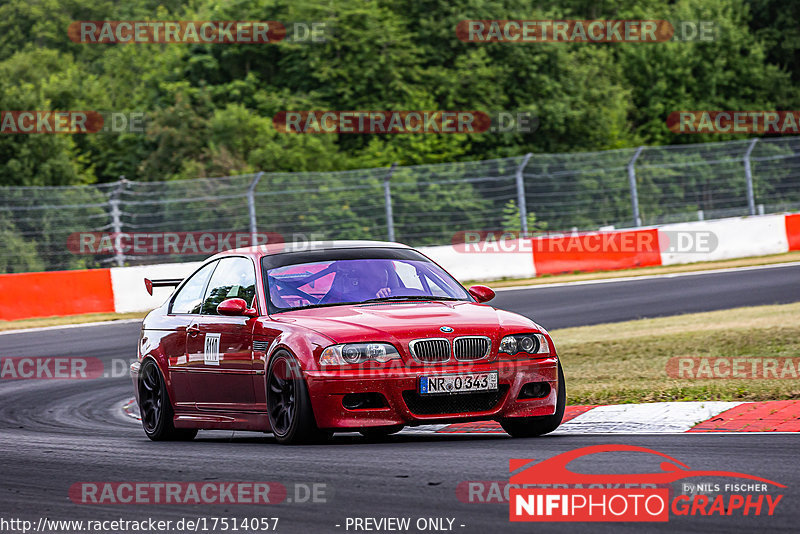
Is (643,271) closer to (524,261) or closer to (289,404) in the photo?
(524,261)

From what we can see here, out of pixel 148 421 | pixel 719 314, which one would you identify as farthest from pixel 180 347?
pixel 719 314

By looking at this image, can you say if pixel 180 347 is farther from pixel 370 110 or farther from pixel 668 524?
pixel 370 110

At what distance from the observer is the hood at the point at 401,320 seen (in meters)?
7.20

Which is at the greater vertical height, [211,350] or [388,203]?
[388,203]

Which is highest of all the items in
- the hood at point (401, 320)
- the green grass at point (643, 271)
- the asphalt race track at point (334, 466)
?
the hood at point (401, 320)

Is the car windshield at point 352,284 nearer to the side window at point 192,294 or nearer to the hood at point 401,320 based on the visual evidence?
the hood at point 401,320

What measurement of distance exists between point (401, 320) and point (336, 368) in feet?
1.69

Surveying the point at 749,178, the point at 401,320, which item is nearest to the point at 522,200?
the point at 749,178

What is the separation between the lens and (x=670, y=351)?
12258mm

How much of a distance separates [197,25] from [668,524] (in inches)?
1537

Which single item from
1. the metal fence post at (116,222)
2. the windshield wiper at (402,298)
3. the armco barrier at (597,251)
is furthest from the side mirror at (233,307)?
the armco barrier at (597,251)

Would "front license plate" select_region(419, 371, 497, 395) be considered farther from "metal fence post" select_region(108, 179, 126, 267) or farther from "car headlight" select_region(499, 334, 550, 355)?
"metal fence post" select_region(108, 179, 126, 267)

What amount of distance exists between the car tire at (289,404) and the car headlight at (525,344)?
1192mm

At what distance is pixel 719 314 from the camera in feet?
52.6
